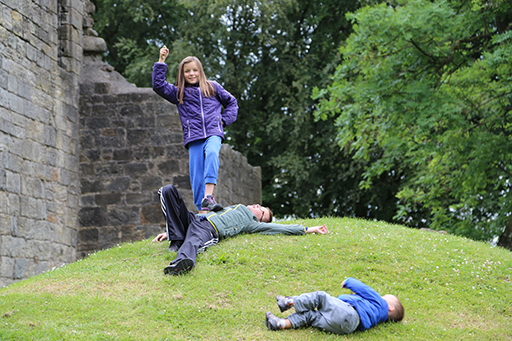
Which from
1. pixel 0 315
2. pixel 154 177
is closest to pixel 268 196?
pixel 154 177

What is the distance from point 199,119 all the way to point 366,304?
11.7 feet

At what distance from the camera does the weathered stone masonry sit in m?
9.31

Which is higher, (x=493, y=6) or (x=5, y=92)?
(x=493, y=6)

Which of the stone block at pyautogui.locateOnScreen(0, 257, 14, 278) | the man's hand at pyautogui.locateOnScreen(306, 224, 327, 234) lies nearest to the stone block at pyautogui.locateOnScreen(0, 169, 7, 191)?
the stone block at pyautogui.locateOnScreen(0, 257, 14, 278)

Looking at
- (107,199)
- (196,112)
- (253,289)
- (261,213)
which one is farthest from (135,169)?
(253,289)

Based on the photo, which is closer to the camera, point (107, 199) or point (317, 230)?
point (317, 230)

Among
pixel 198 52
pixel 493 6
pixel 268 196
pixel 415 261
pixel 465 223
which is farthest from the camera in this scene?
pixel 268 196

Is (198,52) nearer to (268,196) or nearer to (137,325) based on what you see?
(268,196)

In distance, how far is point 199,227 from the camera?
7.16 m

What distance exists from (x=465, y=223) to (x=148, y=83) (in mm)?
11144

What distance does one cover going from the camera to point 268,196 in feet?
67.2

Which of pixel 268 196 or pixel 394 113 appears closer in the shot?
pixel 394 113

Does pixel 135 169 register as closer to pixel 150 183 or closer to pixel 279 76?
pixel 150 183

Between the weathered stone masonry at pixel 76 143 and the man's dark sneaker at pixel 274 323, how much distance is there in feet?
16.8
